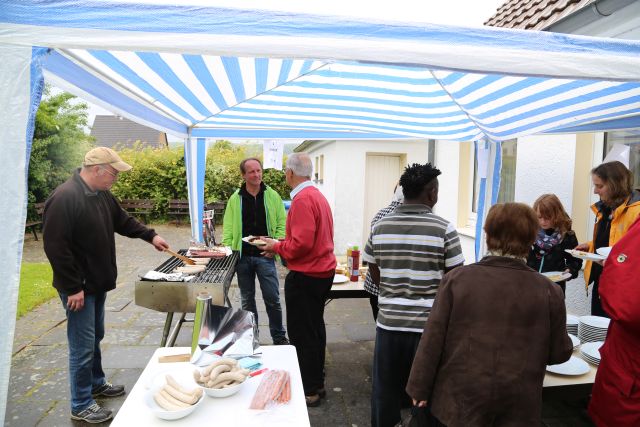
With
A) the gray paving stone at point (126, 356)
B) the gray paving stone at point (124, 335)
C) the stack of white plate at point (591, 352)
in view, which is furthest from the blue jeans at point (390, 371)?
the gray paving stone at point (124, 335)

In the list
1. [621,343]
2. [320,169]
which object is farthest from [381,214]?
[320,169]

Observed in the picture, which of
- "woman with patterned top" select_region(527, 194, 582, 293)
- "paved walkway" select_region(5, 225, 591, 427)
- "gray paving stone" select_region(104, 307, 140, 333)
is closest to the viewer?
"paved walkway" select_region(5, 225, 591, 427)

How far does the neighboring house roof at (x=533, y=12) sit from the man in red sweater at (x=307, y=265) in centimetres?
304

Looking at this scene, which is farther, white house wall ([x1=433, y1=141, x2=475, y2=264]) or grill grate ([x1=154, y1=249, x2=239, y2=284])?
white house wall ([x1=433, y1=141, x2=475, y2=264])

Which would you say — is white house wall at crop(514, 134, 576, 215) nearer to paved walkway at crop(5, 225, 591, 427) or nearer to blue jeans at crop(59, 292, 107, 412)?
paved walkway at crop(5, 225, 591, 427)

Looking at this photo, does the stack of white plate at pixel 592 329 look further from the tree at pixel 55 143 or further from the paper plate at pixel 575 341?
the tree at pixel 55 143

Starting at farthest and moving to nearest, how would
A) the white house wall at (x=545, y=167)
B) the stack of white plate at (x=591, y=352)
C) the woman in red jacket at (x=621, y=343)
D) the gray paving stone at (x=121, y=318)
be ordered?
the gray paving stone at (x=121, y=318) → the white house wall at (x=545, y=167) → the stack of white plate at (x=591, y=352) → the woman in red jacket at (x=621, y=343)

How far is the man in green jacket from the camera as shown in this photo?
4.12 meters

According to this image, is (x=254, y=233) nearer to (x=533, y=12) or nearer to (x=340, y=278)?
(x=340, y=278)

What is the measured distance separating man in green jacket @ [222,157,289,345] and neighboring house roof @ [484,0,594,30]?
333cm

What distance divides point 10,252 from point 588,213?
195 inches

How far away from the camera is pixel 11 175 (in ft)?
5.55

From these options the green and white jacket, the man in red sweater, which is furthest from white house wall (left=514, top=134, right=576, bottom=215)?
the green and white jacket

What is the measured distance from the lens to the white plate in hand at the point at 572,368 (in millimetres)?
2182
